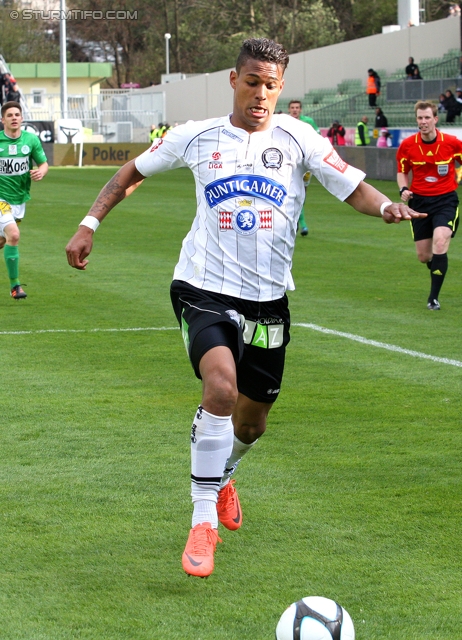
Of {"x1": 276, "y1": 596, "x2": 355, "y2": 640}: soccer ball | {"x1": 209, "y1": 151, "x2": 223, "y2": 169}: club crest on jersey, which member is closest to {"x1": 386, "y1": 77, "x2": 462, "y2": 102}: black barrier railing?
{"x1": 209, "y1": 151, "x2": 223, "y2": 169}: club crest on jersey

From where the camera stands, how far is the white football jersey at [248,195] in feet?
15.2

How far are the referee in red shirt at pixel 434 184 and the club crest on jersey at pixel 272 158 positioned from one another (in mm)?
6799

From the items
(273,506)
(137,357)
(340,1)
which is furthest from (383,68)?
(273,506)

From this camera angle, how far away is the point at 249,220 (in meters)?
4.62

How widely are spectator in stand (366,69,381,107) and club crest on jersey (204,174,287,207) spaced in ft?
127

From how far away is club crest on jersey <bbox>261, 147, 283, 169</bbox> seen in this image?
4.68 m

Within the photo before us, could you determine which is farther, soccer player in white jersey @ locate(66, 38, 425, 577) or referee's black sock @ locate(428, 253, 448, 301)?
referee's black sock @ locate(428, 253, 448, 301)

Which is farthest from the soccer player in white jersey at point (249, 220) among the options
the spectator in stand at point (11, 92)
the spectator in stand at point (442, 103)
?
the spectator in stand at point (11, 92)

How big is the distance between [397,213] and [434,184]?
24.1 ft

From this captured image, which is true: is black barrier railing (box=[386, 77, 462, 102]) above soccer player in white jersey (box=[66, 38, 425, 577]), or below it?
above

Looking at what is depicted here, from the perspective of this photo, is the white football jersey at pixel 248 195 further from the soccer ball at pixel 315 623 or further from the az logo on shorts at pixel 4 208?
the az logo on shorts at pixel 4 208

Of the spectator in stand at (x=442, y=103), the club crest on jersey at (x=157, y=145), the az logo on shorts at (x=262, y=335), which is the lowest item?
the az logo on shorts at (x=262, y=335)

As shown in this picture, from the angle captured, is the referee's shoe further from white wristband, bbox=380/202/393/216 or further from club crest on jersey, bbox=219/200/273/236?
club crest on jersey, bbox=219/200/273/236

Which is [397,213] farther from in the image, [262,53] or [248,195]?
[262,53]
